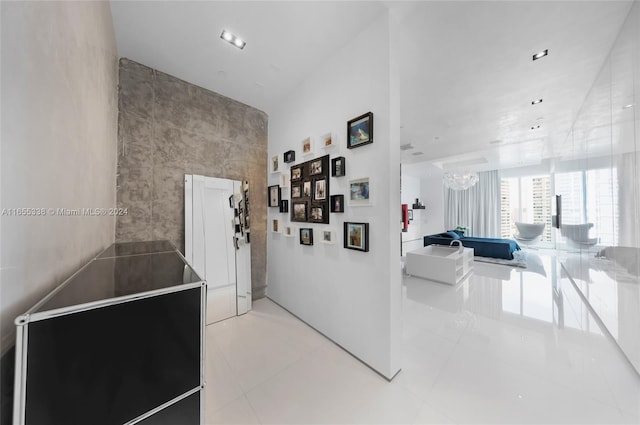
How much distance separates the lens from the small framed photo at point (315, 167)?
2406 mm

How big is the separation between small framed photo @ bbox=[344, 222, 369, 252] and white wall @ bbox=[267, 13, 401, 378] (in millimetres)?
53

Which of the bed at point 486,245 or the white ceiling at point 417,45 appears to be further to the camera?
the bed at point 486,245

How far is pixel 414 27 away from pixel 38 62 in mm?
2559

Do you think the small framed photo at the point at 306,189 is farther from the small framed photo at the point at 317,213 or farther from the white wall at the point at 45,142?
the white wall at the point at 45,142

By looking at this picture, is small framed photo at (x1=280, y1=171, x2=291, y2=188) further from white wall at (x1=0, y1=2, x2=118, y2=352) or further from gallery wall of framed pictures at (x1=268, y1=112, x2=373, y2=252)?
white wall at (x1=0, y1=2, x2=118, y2=352)

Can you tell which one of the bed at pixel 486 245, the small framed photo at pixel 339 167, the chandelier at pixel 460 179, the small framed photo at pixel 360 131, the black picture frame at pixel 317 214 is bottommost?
the bed at pixel 486 245

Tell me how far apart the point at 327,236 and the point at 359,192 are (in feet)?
2.06

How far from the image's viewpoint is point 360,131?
1.97 meters

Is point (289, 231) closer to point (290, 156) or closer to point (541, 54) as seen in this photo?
point (290, 156)

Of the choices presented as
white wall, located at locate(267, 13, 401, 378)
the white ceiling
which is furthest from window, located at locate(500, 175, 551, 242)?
white wall, located at locate(267, 13, 401, 378)

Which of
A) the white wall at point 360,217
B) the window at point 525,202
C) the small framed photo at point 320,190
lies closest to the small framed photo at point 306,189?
the small framed photo at point 320,190

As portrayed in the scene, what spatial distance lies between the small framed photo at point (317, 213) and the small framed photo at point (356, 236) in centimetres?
38

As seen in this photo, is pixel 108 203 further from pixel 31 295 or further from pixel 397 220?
pixel 397 220

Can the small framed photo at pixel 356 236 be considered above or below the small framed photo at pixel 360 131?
below
